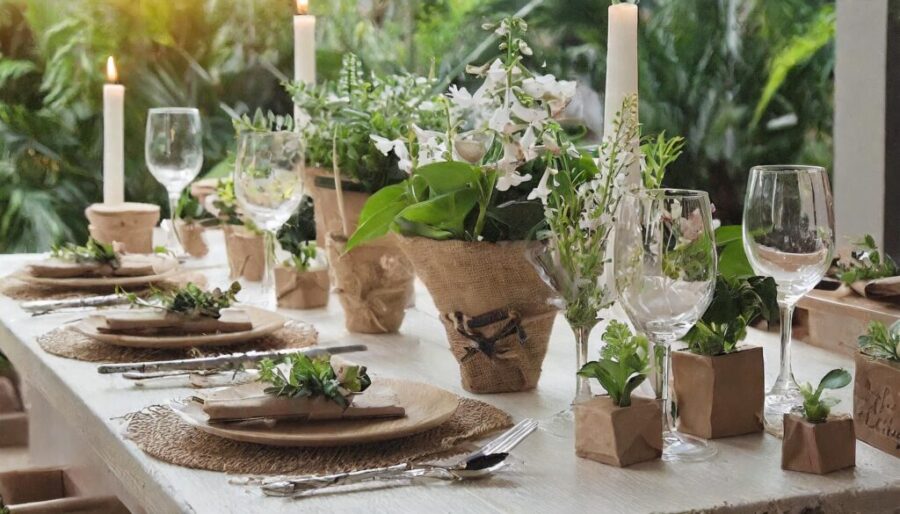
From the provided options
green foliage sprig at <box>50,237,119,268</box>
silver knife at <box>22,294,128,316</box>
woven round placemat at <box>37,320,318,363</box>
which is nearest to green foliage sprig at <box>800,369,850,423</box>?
woven round placemat at <box>37,320,318,363</box>

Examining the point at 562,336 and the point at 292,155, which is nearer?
the point at 562,336

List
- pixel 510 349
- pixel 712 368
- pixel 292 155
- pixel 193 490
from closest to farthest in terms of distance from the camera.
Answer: pixel 193 490 → pixel 712 368 → pixel 510 349 → pixel 292 155

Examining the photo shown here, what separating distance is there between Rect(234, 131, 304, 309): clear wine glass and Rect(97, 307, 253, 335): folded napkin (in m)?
0.25

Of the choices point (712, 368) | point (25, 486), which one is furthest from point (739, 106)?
point (712, 368)

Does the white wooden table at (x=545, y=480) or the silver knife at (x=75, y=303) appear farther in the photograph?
the silver knife at (x=75, y=303)

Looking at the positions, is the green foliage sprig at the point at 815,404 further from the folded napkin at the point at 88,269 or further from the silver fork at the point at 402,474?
the folded napkin at the point at 88,269

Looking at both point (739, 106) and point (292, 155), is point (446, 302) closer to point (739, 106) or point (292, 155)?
point (292, 155)

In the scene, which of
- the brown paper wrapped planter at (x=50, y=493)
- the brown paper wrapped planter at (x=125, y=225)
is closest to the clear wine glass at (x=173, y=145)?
the brown paper wrapped planter at (x=125, y=225)

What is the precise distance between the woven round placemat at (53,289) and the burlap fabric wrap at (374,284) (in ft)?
1.14

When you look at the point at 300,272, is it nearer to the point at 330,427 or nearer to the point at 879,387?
the point at 330,427

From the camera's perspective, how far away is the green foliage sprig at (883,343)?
1.02m

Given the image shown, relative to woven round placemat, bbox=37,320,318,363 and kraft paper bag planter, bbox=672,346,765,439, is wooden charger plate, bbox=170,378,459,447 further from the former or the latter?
woven round placemat, bbox=37,320,318,363

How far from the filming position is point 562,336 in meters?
1.57

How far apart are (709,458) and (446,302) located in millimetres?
335
